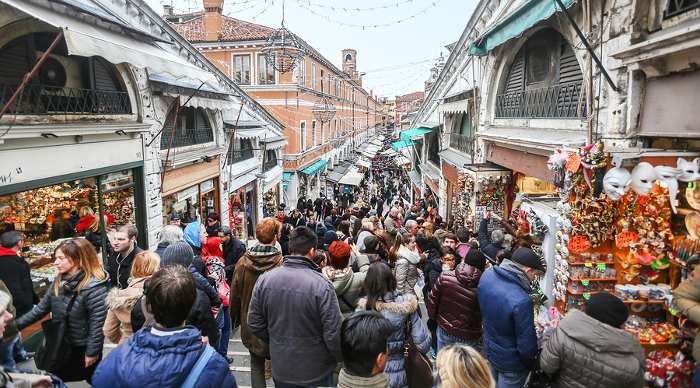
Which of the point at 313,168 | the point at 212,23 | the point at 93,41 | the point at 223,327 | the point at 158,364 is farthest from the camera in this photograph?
the point at 313,168

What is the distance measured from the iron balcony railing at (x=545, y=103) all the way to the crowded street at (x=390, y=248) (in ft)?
0.14

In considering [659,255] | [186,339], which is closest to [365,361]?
[186,339]

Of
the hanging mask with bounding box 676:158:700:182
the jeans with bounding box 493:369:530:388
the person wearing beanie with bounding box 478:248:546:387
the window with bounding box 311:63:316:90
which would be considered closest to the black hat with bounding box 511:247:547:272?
the person wearing beanie with bounding box 478:248:546:387

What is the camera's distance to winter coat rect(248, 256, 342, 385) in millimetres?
3080

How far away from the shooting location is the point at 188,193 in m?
11.8

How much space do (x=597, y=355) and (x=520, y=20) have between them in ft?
17.7

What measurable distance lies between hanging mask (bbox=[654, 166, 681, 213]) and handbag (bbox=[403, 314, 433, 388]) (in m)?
2.68

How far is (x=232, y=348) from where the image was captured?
5891 millimetres

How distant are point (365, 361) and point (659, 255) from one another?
332 cm

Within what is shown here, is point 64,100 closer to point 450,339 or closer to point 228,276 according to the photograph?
point 228,276

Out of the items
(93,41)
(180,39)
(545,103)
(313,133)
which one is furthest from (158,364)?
(313,133)

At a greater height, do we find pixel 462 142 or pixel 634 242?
pixel 462 142

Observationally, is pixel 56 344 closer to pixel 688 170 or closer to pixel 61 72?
pixel 61 72

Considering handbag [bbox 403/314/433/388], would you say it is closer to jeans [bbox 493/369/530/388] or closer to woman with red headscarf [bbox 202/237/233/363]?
jeans [bbox 493/369/530/388]
